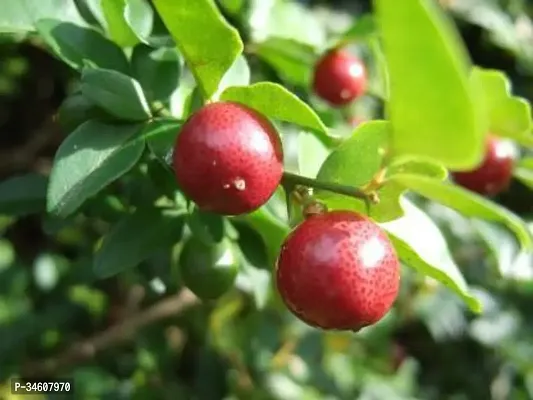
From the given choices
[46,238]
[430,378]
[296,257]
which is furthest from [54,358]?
[296,257]

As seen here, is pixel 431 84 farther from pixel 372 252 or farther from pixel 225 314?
pixel 225 314

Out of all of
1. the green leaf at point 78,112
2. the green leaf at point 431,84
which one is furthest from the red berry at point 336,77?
the green leaf at point 431,84

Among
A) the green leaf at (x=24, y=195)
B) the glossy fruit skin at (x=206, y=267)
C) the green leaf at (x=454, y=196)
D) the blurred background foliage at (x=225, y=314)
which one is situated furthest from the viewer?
the blurred background foliage at (x=225, y=314)

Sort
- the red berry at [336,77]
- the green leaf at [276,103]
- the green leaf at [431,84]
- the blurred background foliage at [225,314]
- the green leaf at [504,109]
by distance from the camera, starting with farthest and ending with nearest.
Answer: the blurred background foliage at [225,314] → the red berry at [336,77] → the green leaf at [504,109] → the green leaf at [276,103] → the green leaf at [431,84]

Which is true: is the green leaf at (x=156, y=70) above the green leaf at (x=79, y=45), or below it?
below

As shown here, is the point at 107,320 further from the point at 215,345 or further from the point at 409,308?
the point at 409,308

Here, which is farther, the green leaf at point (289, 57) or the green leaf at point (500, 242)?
the green leaf at point (500, 242)

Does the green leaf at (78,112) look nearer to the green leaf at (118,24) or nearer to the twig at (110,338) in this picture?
the green leaf at (118,24)
